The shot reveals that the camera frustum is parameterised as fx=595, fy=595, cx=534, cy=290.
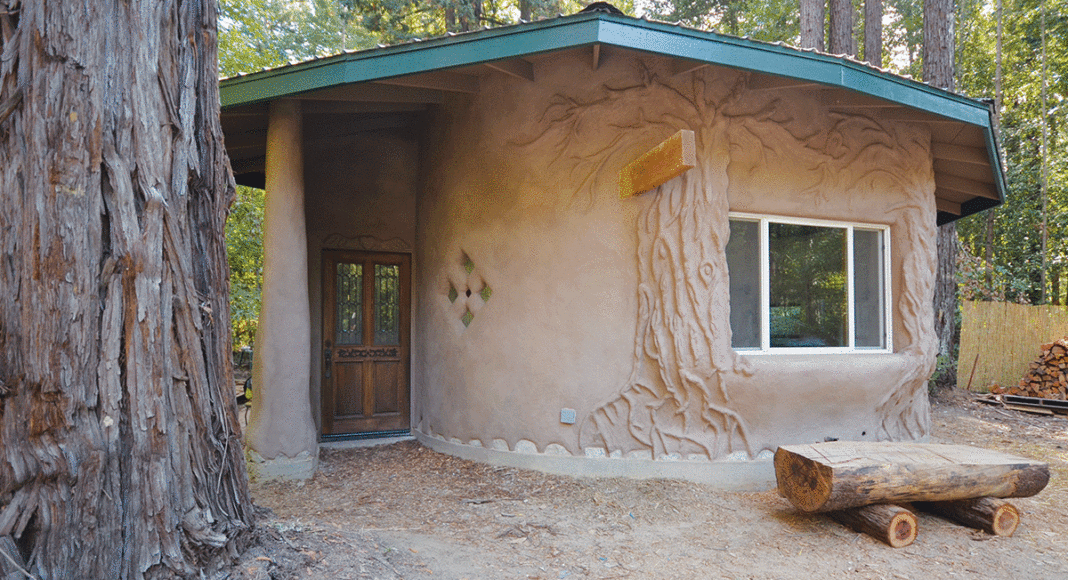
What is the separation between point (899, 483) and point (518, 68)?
4360 millimetres

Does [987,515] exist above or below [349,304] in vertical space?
below

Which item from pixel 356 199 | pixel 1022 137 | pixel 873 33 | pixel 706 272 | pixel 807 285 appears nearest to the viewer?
pixel 706 272

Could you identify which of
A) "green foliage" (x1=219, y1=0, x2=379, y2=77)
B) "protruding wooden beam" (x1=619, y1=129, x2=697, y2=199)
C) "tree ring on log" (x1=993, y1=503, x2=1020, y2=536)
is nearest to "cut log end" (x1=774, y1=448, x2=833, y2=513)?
"tree ring on log" (x1=993, y1=503, x2=1020, y2=536)

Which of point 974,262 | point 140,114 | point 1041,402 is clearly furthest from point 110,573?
point 974,262

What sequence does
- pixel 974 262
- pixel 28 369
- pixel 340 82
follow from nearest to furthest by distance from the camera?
1. pixel 28 369
2. pixel 340 82
3. pixel 974 262

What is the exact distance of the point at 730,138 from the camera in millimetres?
5270

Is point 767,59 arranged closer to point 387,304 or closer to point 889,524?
point 889,524

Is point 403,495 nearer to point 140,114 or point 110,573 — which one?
point 110,573

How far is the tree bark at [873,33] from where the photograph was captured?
10836 mm

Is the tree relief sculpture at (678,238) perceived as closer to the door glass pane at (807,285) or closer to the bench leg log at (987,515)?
the door glass pane at (807,285)

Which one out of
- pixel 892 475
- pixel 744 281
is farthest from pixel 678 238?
pixel 892 475

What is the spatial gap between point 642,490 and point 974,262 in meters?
13.5

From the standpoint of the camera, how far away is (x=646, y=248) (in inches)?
203

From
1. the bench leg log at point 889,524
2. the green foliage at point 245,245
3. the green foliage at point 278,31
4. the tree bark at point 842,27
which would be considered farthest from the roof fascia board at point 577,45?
the green foliage at point 278,31
